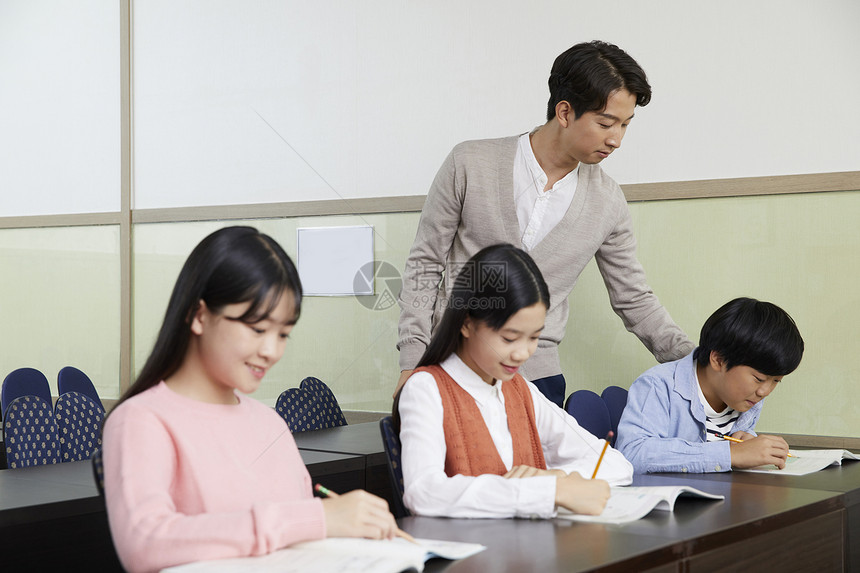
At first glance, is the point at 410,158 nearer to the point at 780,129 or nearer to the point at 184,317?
the point at 780,129

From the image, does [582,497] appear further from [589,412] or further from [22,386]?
[22,386]

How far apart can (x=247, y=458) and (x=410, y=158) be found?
2.45m

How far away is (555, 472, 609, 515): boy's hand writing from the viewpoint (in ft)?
4.24

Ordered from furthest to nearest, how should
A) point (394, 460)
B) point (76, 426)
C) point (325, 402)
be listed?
point (325, 402) < point (76, 426) < point (394, 460)

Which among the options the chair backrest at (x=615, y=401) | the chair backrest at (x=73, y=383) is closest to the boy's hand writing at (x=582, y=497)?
the chair backrest at (x=615, y=401)

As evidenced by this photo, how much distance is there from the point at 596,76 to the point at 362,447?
106 cm

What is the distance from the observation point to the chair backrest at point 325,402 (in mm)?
2885

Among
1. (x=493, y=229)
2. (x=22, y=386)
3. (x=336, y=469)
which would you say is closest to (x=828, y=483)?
(x=493, y=229)

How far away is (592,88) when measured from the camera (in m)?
2.11

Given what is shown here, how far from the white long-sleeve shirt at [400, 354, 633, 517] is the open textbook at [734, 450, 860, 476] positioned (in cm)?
40

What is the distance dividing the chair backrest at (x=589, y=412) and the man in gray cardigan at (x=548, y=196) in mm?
47

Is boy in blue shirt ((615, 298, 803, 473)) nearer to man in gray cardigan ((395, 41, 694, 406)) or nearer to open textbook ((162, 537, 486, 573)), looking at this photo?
man in gray cardigan ((395, 41, 694, 406))

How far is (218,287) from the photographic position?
1191 mm

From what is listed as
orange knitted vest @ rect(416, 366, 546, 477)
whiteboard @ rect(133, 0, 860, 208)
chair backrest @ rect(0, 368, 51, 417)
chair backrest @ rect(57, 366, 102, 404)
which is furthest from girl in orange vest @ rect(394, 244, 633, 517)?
chair backrest @ rect(57, 366, 102, 404)
